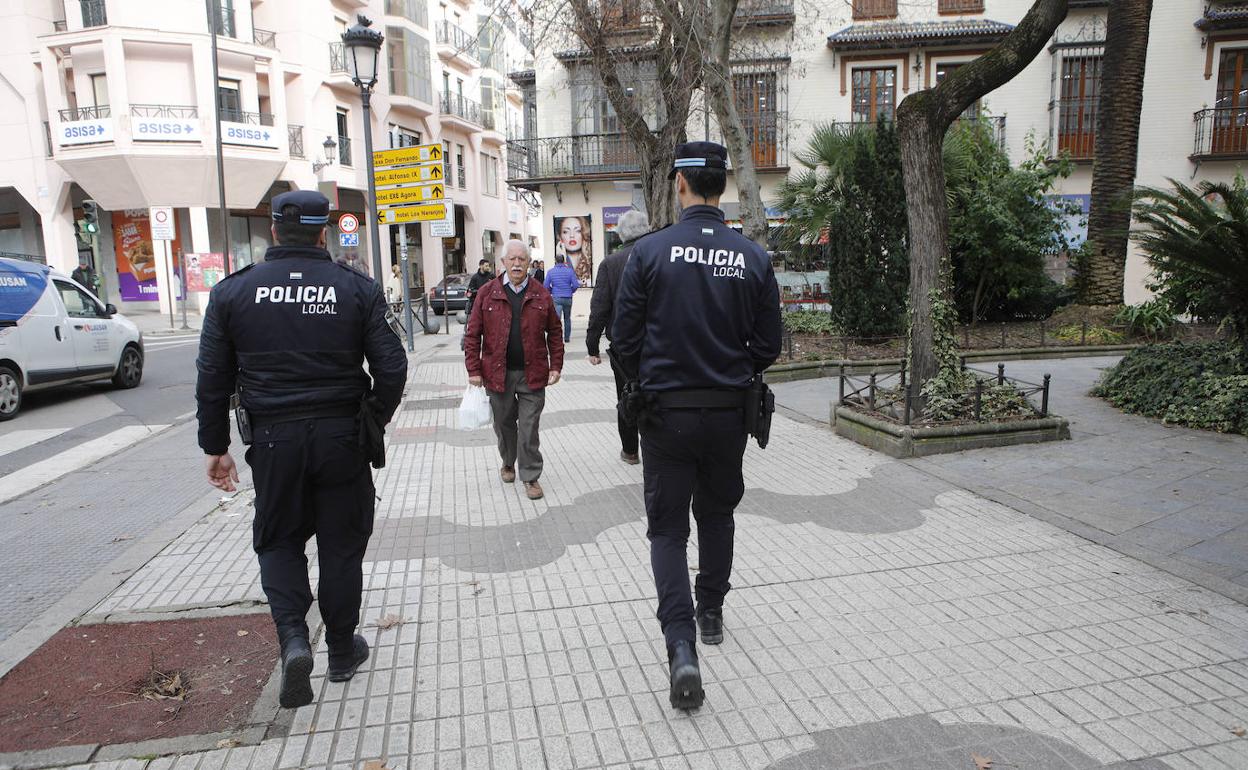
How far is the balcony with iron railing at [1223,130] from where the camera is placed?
21.3 metres

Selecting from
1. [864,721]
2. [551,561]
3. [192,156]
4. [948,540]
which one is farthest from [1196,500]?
[192,156]

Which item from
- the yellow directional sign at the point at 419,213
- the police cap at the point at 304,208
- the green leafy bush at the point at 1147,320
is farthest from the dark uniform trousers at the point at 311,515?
the green leafy bush at the point at 1147,320

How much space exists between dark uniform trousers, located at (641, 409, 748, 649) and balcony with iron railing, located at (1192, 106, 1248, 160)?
2385cm

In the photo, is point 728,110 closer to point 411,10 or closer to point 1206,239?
point 1206,239

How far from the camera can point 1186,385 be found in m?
7.85

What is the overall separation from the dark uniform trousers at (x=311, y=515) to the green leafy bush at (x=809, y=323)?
10986 mm

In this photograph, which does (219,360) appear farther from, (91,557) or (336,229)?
(336,229)

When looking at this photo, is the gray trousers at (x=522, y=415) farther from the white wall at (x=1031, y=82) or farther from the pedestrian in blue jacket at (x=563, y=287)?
the white wall at (x=1031, y=82)

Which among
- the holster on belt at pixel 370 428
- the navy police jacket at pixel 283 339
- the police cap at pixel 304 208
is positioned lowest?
the holster on belt at pixel 370 428

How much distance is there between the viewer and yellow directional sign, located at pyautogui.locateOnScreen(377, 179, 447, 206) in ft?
47.1

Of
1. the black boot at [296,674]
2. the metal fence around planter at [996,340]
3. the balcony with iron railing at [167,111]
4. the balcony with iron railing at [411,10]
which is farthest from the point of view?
the balcony with iron railing at [411,10]

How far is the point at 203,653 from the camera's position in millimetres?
3689

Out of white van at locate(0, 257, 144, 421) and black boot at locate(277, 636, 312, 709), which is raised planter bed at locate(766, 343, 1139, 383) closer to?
black boot at locate(277, 636, 312, 709)

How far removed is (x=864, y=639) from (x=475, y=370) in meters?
3.52
